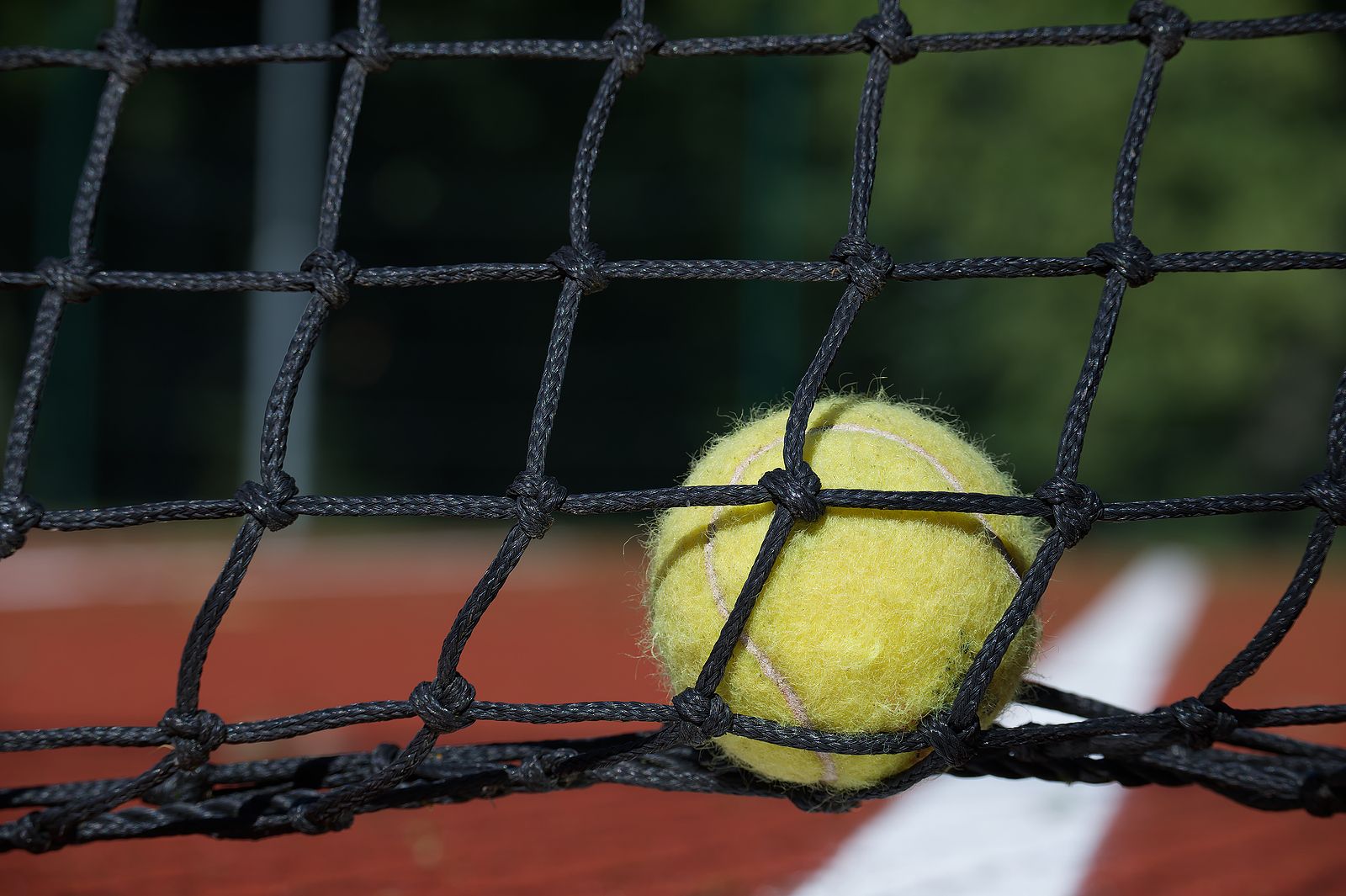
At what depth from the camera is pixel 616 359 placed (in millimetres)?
7926

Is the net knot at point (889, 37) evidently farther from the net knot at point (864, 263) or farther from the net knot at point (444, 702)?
the net knot at point (444, 702)

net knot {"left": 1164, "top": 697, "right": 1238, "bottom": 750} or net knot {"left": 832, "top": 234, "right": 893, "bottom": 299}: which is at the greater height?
net knot {"left": 832, "top": 234, "right": 893, "bottom": 299}

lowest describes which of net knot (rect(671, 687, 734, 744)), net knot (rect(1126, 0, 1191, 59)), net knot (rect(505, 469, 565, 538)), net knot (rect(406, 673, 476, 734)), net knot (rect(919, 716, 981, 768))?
net knot (rect(919, 716, 981, 768))

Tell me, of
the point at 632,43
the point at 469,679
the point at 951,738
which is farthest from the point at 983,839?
the point at 469,679

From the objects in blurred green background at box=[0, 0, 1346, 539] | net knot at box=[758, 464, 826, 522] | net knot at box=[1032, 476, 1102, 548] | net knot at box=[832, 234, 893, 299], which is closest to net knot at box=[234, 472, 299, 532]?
net knot at box=[758, 464, 826, 522]

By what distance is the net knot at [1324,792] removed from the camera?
3.97ft

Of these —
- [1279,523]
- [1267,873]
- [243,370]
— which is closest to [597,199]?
[243,370]

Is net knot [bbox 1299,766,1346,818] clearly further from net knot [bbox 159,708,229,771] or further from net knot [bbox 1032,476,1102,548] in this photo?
net knot [bbox 159,708,229,771]

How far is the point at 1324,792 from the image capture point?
1210mm

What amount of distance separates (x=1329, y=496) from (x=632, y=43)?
87 cm

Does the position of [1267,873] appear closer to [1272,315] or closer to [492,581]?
[492,581]

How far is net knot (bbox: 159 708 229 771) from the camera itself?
1181 mm

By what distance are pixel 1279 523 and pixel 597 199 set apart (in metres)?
5.05

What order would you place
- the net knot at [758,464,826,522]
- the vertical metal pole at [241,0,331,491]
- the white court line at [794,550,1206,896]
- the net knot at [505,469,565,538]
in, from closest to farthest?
1. the net knot at [758,464,826,522]
2. the net knot at [505,469,565,538]
3. the white court line at [794,550,1206,896]
4. the vertical metal pole at [241,0,331,491]
